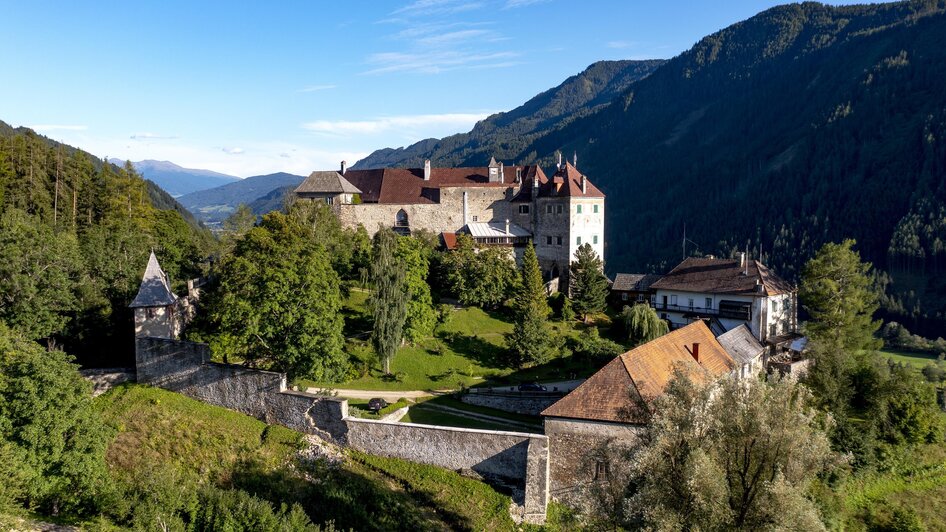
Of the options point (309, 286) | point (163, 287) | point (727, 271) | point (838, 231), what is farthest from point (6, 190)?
point (838, 231)

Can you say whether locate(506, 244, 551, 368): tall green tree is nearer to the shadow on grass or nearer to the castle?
the castle

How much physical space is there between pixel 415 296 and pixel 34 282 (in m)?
21.6

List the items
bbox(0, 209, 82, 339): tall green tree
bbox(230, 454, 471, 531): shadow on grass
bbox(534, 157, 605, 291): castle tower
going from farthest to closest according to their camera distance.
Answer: bbox(534, 157, 605, 291): castle tower → bbox(0, 209, 82, 339): tall green tree → bbox(230, 454, 471, 531): shadow on grass

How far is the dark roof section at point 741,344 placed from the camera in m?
37.7

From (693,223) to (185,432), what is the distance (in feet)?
566

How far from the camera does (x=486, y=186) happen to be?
6347 cm

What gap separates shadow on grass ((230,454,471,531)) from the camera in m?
24.4

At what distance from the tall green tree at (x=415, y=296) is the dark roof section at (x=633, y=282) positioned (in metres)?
18.4

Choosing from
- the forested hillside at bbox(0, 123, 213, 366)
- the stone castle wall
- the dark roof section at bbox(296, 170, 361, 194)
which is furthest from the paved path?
the dark roof section at bbox(296, 170, 361, 194)

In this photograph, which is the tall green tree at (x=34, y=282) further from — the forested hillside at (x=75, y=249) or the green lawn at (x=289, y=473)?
the green lawn at (x=289, y=473)

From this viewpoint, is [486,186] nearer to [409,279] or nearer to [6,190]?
[409,279]

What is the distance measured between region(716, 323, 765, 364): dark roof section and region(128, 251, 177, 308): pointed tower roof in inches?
1267

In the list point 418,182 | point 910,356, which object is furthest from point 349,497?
point 910,356

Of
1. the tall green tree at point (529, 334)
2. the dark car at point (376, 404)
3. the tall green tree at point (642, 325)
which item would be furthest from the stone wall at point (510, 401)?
the tall green tree at point (642, 325)
